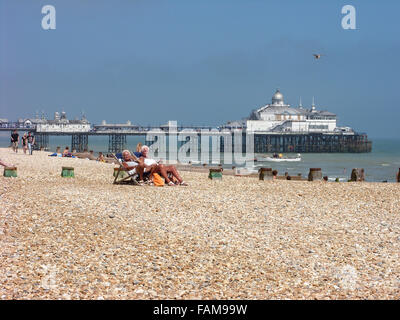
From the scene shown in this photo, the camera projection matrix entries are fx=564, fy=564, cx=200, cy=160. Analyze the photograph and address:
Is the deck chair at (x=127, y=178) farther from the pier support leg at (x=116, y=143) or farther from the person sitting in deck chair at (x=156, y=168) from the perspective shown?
the pier support leg at (x=116, y=143)

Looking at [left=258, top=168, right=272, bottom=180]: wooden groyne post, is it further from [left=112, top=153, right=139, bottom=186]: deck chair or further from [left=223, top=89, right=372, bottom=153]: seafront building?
[left=223, top=89, right=372, bottom=153]: seafront building

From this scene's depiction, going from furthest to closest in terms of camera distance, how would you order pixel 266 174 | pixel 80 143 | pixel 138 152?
pixel 80 143 → pixel 266 174 → pixel 138 152

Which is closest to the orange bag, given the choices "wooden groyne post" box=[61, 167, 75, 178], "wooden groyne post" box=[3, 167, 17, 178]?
"wooden groyne post" box=[61, 167, 75, 178]

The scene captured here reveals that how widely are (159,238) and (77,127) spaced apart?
307 feet

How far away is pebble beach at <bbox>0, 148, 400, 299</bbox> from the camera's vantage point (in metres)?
4.83

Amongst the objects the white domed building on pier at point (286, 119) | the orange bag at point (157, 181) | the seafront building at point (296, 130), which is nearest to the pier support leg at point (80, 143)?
the seafront building at point (296, 130)

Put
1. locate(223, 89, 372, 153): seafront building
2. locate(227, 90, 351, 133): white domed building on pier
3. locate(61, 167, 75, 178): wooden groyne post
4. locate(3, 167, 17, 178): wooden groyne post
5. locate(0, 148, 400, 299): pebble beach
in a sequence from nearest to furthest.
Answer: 1. locate(0, 148, 400, 299): pebble beach
2. locate(3, 167, 17, 178): wooden groyne post
3. locate(61, 167, 75, 178): wooden groyne post
4. locate(223, 89, 372, 153): seafront building
5. locate(227, 90, 351, 133): white domed building on pier

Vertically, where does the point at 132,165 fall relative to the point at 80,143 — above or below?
below

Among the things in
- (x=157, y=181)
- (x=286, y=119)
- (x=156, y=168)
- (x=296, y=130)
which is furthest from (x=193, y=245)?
(x=286, y=119)

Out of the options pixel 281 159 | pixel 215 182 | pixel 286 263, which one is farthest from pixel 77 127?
pixel 286 263

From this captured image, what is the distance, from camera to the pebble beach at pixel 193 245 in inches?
190

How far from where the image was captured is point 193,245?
6.18 meters

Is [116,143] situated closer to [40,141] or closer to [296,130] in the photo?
[40,141]

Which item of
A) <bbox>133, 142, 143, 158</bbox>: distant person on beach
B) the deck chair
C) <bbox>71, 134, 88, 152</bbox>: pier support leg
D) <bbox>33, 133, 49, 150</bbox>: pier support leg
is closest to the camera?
the deck chair
